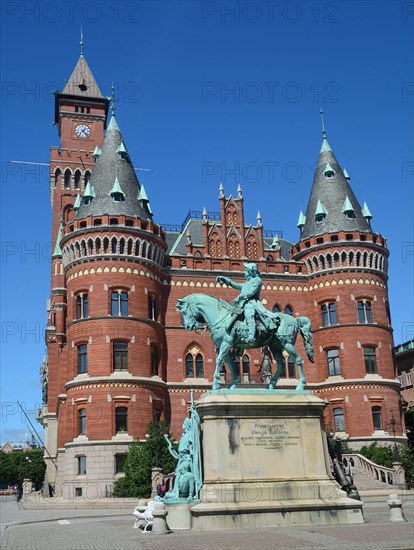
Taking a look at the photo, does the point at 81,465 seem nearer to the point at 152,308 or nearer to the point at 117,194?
Result: the point at 152,308

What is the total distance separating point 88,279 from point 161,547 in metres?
32.2

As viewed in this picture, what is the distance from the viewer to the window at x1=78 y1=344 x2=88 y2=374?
44219mm

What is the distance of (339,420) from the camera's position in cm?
4809

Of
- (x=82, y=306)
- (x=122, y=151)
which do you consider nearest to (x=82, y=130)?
(x=122, y=151)

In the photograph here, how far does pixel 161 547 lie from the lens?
46.7 ft

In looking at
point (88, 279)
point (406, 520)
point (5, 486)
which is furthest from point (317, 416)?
point (5, 486)

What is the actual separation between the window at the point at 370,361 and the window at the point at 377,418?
2.73 metres

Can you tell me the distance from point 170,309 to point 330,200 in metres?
15.9

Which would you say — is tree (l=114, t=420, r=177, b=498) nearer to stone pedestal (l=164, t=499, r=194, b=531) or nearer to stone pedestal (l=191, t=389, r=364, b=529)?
stone pedestal (l=164, t=499, r=194, b=531)

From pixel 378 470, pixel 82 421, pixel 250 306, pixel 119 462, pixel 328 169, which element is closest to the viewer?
pixel 250 306

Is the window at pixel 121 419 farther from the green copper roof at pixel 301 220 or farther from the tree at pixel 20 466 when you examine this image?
the tree at pixel 20 466

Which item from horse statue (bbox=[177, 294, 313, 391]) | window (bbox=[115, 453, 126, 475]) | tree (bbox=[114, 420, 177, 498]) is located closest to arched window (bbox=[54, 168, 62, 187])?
window (bbox=[115, 453, 126, 475])

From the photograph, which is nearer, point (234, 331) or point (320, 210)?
point (234, 331)

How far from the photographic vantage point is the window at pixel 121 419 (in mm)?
42812
